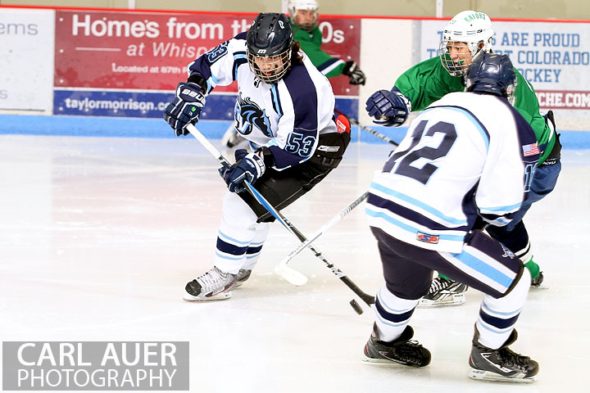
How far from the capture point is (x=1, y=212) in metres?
5.09

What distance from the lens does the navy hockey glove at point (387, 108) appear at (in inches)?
145

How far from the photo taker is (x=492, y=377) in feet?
9.56

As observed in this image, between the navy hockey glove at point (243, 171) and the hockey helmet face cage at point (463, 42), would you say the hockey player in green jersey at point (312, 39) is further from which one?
the navy hockey glove at point (243, 171)

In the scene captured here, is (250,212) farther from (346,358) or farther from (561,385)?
(561,385)

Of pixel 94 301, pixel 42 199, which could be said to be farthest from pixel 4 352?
pixel 42 199

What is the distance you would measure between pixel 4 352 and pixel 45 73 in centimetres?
543

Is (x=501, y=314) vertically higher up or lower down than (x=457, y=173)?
lower down

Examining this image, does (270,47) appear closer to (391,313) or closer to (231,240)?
(231,240)

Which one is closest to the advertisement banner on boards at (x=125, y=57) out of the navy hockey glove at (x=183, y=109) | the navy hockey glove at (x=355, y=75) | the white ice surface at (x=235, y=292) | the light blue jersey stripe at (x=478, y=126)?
the navy hockey glove at (x=355, y=75)

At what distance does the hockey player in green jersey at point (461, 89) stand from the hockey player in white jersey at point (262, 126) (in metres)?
0.22

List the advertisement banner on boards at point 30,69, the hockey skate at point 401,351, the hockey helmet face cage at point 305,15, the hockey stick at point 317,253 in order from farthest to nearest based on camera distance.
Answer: the advertisement banner on boards at point 30,69 → the hockey helmet face cage at point 305,15 → the hockey stick at point 317,253 → the hockey skate at point 401,351

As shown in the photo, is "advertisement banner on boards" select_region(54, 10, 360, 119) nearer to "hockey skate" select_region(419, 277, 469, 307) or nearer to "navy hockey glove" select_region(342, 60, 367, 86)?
"navy hockey glove" select_region(342, 60, 367, 86)

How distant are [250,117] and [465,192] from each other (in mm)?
1241

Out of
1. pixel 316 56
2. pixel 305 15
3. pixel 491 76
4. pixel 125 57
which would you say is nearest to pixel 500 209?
pixel 491 76
